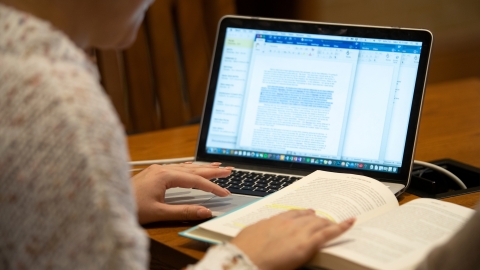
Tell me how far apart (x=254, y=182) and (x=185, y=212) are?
200 millimetres

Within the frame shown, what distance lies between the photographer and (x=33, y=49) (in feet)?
2.07

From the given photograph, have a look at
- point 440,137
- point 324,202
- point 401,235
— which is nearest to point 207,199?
point 324,202

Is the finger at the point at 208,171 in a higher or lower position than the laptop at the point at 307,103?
lower

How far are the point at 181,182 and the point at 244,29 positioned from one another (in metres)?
0.38

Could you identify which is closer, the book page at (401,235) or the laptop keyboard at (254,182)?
the book page at (401,235)

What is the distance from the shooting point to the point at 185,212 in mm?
963

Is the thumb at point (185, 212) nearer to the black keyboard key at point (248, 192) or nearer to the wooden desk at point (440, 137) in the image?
the wooden desk at point (440, 137)

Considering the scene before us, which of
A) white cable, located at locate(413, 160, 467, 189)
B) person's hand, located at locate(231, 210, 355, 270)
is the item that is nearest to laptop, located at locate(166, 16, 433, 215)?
white cable, located at locate(413, 160, 467, 189)

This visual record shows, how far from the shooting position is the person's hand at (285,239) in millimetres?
767

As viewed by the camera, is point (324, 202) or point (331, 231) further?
point (324, 202)

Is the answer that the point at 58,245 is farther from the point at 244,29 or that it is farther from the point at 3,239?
the point at 244,29

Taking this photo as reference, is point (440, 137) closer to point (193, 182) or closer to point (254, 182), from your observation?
point (254, 182)

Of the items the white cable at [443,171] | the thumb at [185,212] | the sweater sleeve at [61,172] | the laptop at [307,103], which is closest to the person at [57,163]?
the sweater sleeve at [61,172]

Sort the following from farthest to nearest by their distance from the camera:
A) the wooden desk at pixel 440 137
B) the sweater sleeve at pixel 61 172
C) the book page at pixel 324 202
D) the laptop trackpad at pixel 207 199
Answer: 1. the wooden desk at pixel 440 137
2. the laptop trackpad at pixel 207 199
3. the book page at pixel 324 202
4. the sweater sleeve at pixel 61 172
